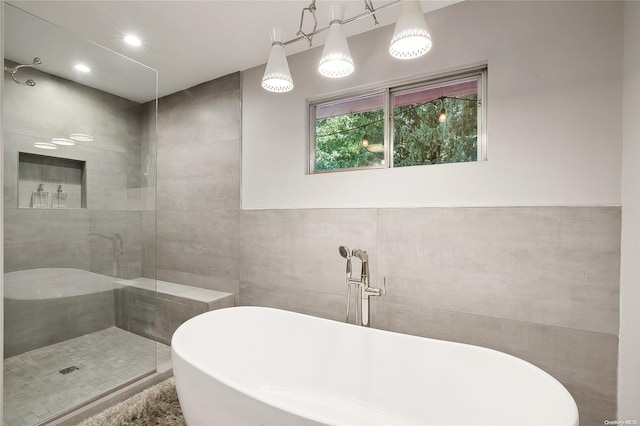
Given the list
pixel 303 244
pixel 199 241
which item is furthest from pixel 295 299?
pixel 199 241

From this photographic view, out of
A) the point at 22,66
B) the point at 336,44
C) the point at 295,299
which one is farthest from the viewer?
the point at 295,299

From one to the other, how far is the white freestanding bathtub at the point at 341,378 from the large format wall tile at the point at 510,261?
0.38m

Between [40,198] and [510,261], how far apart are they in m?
2.74

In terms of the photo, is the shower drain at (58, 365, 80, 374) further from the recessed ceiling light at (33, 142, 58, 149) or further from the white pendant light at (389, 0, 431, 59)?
the white pendant light at (389, 0, 431, 59)

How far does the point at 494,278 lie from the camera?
1785 millimetres

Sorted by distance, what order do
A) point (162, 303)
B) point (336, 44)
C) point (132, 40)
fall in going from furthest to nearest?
point (162, 303) < point (132, 40) < point (336, 44)

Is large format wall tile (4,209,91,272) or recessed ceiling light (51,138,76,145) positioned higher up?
recessed ceiling light (51,138,76,145)

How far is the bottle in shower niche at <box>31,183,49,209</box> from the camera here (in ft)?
5.79

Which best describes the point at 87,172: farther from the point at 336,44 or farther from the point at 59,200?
the point at 336,44

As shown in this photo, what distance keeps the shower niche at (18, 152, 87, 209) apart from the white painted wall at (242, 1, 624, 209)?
1660 mm

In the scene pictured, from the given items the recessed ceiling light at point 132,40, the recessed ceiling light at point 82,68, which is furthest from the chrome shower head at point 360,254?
the recessed ceiling light at point 132,40

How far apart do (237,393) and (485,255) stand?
1.50 meters

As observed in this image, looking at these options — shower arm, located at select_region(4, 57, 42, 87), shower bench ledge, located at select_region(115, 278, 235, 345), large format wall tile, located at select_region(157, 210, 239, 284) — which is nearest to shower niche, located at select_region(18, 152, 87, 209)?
shower arm, located at select_region(4, 57, 42, 87)

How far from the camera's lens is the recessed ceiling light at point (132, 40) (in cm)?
231
